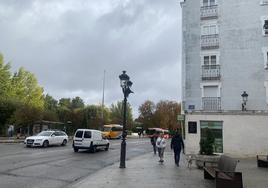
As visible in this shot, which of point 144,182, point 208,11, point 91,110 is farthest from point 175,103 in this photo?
point 144,182

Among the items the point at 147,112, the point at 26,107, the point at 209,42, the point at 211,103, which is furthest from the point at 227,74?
the point at 147,112

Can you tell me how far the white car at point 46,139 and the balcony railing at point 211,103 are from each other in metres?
14.6

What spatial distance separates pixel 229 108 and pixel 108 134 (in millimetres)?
36180

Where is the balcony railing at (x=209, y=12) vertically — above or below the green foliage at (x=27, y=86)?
above

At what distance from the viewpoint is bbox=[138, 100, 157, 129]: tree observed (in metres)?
100

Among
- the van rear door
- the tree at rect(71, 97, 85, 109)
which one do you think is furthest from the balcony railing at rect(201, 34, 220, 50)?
the tree at rect(71, 97, 85, 109)

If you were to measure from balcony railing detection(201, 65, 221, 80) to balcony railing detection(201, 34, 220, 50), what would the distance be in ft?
5.34

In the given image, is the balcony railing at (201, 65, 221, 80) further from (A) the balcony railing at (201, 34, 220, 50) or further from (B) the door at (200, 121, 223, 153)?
(B) the door at (200, 121, 223, 153)

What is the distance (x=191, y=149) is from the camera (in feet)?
88.3

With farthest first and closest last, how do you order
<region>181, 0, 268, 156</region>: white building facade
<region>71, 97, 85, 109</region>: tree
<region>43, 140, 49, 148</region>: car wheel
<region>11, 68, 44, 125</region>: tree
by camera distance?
1. <region>71, 97, 85, 109</region>: tree
2. <region>11, 68, 44, 125</region>: tree
3. <region>43, 140, 49, 148</region>: car wheel
4. <region>181, 0, 268, 156</region>: white building facade

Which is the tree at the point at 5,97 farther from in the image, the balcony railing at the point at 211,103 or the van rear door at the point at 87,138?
the balcony railing at the point at 211,103

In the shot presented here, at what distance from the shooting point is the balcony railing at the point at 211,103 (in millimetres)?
27291

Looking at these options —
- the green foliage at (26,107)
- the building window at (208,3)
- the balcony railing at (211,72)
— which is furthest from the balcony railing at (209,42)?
the green foliage at (26,107)

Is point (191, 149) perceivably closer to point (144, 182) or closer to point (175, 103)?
point (144, 182)
